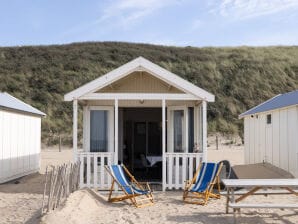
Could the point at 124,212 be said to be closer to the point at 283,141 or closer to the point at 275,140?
the point at 283,141

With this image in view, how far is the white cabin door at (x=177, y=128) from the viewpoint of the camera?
40.2ft

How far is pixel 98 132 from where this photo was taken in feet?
39.5

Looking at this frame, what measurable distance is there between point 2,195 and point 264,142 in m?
8.99

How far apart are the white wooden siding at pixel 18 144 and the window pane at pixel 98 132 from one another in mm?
2735

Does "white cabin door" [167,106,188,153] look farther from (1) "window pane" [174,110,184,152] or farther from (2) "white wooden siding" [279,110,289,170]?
(2) "white wooden siding" [279,110,289,170]

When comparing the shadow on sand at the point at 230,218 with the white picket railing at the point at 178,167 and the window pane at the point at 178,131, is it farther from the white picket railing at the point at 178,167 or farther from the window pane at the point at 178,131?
the window pane at the point at 178,131

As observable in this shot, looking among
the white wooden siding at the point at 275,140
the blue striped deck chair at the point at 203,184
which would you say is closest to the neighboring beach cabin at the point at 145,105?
the blue striped deck chair at the point at 203,184

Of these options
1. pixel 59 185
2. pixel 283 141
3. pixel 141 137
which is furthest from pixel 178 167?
pixel 141 137

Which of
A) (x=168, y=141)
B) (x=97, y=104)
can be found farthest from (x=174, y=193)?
(x=97, y=104)

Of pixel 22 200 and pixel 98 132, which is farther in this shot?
pixel 98 132

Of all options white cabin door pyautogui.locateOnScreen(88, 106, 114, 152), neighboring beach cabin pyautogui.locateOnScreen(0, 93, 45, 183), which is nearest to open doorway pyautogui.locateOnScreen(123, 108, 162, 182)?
white cabin door pyautogui.locateOnScreen(88, 106, 114, 152)

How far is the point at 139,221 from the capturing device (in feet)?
25.8

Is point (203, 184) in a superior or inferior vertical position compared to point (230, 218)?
superior

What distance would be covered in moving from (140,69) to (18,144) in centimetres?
545
